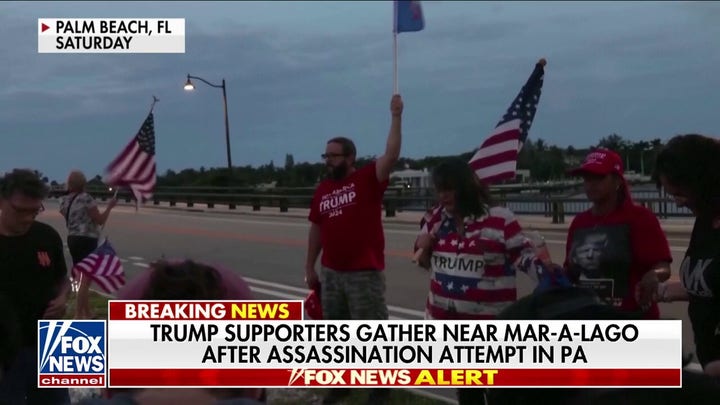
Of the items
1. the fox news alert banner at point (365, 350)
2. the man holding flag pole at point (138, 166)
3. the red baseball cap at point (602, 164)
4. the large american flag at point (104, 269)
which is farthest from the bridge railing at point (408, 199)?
the fox news alert banner at point (365, 350)

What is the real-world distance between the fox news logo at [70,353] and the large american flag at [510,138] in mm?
2571

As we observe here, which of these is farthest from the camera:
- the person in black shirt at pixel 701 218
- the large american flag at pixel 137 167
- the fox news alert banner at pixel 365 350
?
the large american flag at pixel 137 167

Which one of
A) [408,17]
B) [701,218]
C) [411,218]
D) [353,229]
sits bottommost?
Result: [411,218]

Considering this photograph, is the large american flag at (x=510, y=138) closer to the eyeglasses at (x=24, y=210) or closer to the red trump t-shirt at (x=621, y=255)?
the red trump t-shirt at (x=621, y=255)

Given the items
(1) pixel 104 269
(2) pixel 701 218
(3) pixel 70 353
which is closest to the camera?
(2) pixel 701 218

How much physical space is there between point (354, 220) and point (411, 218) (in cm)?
2441

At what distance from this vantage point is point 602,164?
4715 millimetres

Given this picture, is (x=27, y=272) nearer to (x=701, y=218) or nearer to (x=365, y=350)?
(x=365, y=350)

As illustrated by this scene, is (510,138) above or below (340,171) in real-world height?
above

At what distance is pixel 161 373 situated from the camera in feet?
8.02

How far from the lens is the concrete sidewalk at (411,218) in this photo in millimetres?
23234

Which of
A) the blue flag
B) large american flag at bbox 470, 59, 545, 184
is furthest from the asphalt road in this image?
the blue flag

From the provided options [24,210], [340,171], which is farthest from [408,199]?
[24,210]

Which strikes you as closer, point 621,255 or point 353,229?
point 621,255
